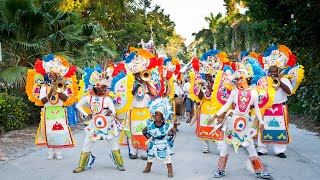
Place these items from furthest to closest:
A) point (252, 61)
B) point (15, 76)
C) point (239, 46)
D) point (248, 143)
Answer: point (239, 46), point (15, 76), point (252, 61), point (248, 143)

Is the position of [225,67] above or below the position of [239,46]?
below

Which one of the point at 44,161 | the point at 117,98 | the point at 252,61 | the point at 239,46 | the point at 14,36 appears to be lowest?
the point at 44,161

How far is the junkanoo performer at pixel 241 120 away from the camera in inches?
272

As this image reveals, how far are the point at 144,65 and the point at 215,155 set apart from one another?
238 cm

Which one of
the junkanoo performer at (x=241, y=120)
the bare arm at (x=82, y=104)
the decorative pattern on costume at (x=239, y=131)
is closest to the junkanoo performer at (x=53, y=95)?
the bare arm at (x=82, y=104)

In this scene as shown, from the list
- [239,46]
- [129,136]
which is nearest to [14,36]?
[129,136]

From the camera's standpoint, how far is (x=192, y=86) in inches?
377

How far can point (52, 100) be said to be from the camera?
863 cm

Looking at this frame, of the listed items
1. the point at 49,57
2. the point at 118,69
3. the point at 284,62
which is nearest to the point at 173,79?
the point at 118,69

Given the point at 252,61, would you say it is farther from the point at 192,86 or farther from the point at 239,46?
the point at 239,46

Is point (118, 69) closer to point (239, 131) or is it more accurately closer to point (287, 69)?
point (239, 131)

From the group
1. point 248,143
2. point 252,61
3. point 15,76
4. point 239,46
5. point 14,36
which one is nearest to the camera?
point 248,143

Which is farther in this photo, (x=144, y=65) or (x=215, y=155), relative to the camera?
(x=215, y=155)

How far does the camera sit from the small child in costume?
23.2 feet
